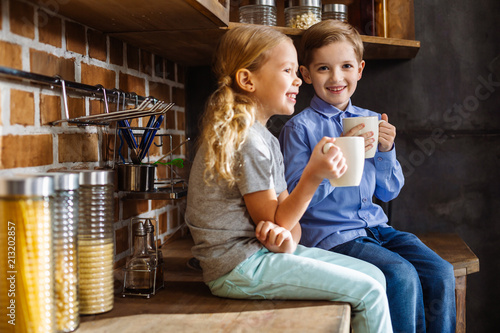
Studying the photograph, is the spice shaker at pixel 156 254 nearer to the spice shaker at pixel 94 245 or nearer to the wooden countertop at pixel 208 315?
the wooden countertop at pixel 208 315

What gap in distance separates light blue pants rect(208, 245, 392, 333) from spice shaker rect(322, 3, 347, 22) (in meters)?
0.91

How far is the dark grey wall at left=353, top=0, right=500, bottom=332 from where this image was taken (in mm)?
1827

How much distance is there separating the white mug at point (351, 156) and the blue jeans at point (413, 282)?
0.29 meters

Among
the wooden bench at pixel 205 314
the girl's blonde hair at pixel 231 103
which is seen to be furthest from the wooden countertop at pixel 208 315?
the girl's blonde hair at pixel 231 103

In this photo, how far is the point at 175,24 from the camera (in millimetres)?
1280

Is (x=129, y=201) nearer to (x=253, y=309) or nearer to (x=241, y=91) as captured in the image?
(x=241, y=91)

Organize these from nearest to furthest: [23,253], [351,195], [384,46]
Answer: [23,253] → [351,195] → [384,46]

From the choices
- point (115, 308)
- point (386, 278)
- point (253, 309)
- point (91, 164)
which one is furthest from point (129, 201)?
point (386, 278)

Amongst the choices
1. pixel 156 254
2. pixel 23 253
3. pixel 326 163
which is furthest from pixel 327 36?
pixel 23 253

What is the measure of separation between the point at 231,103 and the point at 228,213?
0.82 ft

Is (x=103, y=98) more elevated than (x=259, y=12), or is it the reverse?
(x=259, y=12)

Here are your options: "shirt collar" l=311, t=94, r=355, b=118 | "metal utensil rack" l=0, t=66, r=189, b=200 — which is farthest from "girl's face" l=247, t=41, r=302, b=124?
"shirt collar" l=311, t=94, r=355, b=118

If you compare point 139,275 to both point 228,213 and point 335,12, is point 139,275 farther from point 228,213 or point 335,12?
point 335,12

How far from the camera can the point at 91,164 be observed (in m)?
1.22
